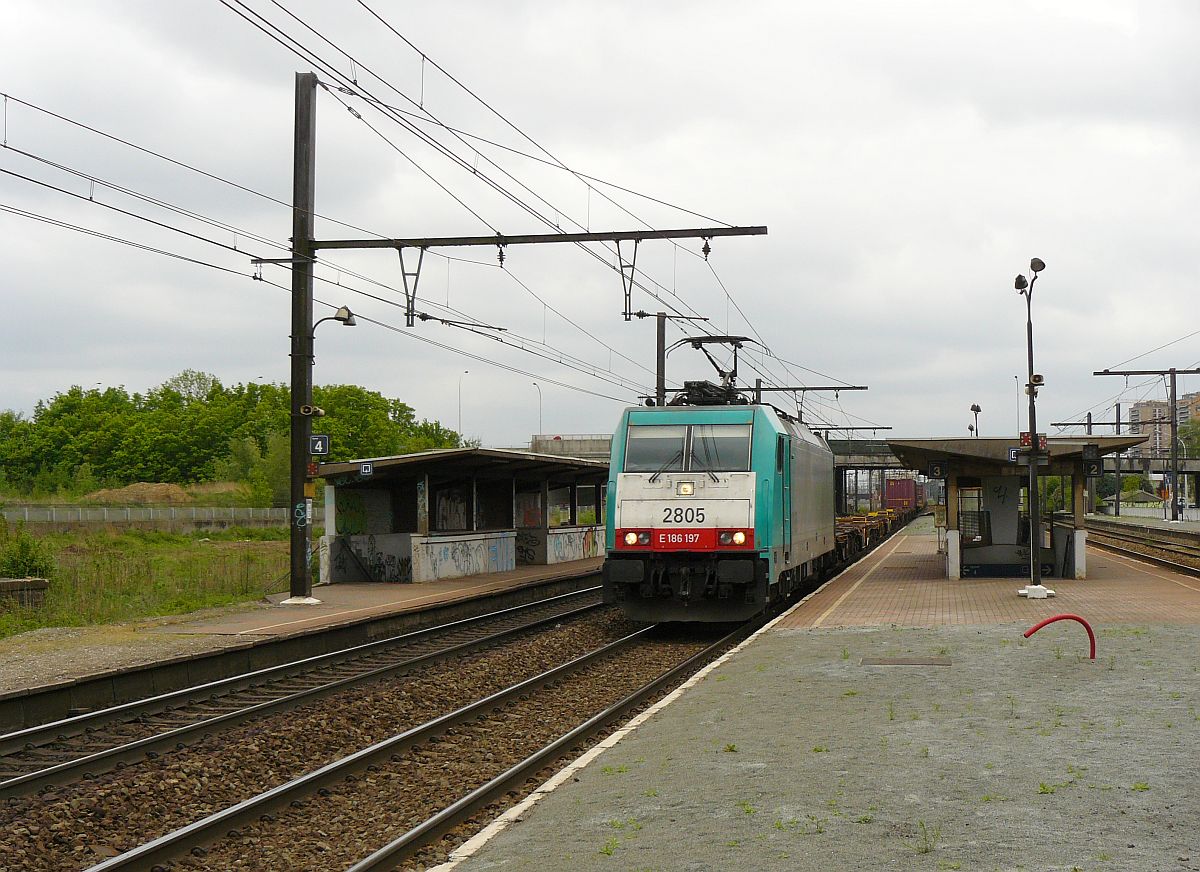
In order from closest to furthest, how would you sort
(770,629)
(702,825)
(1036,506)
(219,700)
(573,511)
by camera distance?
(702,825)
(219,700)
(770,629)
(1036,506)
(573,511)

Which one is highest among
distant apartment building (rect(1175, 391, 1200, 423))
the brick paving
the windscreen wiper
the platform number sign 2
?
distant apartment building (rect(1175, 391, 1200, 423))

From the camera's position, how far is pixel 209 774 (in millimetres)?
9000

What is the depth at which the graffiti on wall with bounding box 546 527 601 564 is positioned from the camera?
1337 inches

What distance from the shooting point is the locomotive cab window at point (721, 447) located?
56.0ft

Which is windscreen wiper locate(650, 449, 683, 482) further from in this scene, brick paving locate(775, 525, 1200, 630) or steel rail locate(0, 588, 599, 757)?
steel rail locate(0, 588, 599, 757)

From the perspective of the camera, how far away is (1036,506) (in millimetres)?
21984

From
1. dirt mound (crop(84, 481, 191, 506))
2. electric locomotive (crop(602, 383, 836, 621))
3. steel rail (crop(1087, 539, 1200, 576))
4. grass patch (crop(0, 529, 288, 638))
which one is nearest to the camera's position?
electric locomotive (crop(602, 383, 836, 621))

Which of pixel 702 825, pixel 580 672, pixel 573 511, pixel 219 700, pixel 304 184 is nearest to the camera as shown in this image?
pixel 702 825

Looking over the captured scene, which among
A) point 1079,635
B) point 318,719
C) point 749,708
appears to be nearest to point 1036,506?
point 1079,635

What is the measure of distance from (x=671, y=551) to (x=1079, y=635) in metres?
5.31

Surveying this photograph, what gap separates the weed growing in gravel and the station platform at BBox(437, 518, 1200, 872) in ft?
0.05

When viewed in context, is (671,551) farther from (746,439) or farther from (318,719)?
(318,719)

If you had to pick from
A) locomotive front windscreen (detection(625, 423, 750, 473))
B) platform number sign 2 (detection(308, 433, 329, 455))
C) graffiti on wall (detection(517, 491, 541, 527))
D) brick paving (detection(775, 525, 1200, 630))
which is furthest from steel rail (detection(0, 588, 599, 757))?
graffiti on wall (detection(517, 491, 541, 527))

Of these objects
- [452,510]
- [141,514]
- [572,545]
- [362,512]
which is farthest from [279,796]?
[141,514]
